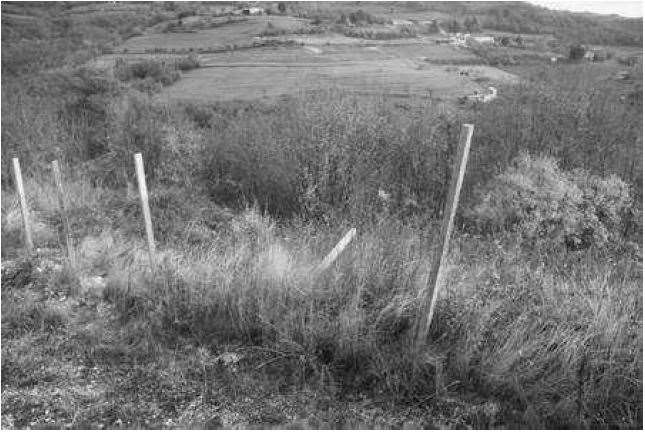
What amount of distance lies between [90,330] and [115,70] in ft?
61.1

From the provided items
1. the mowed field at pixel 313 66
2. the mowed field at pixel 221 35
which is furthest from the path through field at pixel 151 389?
the mowed field at pixel 221 35

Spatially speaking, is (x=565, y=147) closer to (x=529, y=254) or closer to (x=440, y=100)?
(x=440, y=100)

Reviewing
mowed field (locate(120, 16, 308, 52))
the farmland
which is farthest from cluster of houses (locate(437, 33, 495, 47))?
mowed field (locate(120, 16, 308, 52))

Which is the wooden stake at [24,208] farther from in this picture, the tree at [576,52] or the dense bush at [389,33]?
the dense bush at [389,33]

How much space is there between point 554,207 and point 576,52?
12413mm

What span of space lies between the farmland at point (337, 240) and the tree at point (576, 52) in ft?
1.76

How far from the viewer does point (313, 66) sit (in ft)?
63.8

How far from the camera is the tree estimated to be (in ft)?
57.6

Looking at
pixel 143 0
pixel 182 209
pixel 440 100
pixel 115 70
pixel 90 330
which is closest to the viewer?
pixel 90 330

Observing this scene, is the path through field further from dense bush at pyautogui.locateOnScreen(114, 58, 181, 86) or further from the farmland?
dense bush at pyautogui.locateOnScreen(114, 58, 181, 86)

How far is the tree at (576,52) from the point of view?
1755 centimetres

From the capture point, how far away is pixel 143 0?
99.9 feet

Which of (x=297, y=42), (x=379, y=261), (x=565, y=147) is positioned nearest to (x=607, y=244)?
(x=565, y=147)

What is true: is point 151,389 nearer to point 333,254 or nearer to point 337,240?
point 333,254
